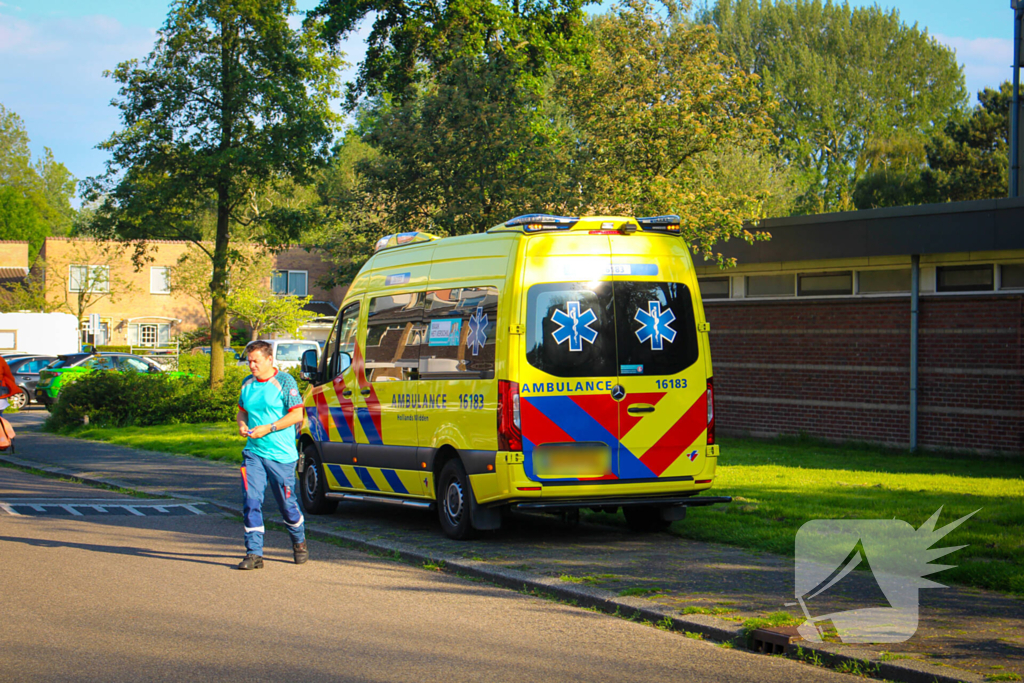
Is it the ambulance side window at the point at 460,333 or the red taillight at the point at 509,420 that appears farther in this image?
the ambulance side window at the point at 460,333

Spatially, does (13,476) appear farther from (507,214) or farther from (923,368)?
(923,368)

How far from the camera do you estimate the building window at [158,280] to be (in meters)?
57.9

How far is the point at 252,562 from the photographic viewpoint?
27.1 feet

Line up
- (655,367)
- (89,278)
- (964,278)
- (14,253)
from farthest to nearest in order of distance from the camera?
(14,253) → (89,278) → (964,278) → (655,367)

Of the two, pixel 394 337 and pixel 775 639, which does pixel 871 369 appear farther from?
pixel 775 639

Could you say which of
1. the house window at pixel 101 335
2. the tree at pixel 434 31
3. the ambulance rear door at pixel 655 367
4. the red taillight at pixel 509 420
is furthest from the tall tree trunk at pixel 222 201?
the house window at pixel 101 335

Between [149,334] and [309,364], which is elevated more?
[149,334]

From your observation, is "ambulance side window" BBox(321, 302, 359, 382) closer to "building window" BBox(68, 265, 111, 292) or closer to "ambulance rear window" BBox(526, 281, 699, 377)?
"ambulance rear window" BBox(526, 281, 699, 377)

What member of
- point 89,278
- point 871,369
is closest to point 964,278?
point 871,369

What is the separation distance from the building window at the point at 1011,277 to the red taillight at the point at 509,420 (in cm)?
944

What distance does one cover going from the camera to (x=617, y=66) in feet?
61.3

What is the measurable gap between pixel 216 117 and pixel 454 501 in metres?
17.3

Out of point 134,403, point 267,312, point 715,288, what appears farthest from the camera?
point 267,312

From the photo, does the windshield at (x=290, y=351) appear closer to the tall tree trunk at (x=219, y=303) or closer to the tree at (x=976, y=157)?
the tall tree trunk at (x=219, y=303)
